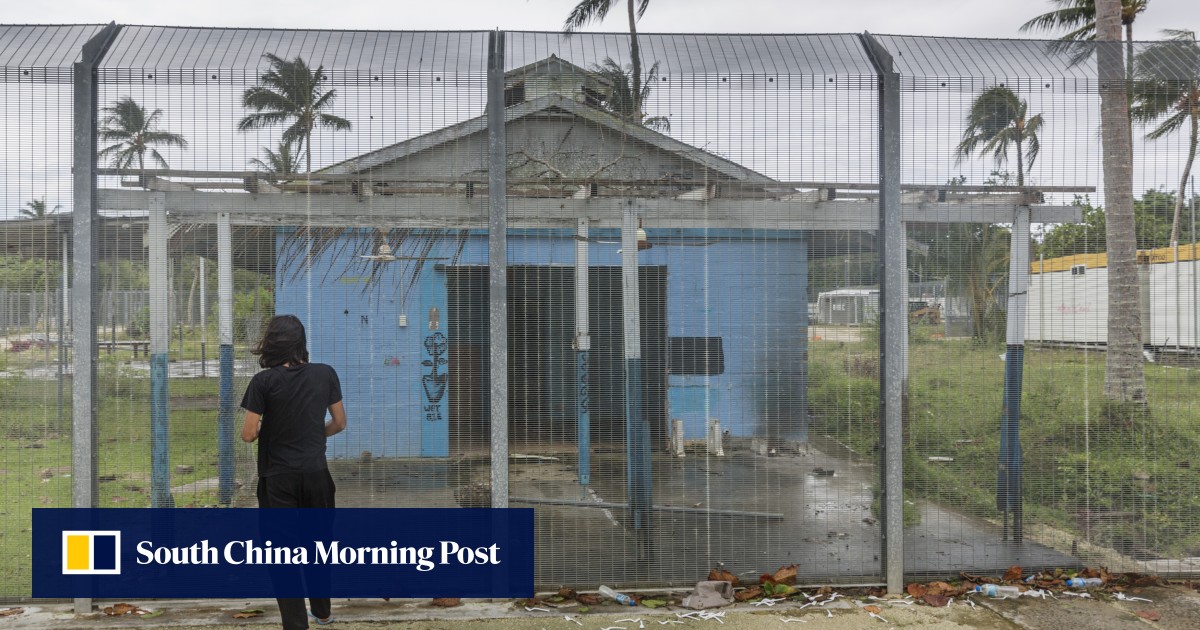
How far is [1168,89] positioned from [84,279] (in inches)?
243

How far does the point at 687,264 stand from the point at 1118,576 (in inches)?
120

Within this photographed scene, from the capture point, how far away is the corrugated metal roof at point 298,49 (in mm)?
4449

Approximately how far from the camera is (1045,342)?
15.9 feet

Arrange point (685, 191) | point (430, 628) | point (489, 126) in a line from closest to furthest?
point (430, 628), point (489, 126), point (685, 191)

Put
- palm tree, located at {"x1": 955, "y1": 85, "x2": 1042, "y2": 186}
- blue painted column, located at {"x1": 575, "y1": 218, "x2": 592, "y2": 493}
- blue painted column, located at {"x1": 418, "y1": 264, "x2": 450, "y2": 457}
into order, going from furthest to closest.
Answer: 1. palm tree, located at {"x1": 955, "y1": 85, "x2": 1042, "y2": 186}
2. blue painted column, located at {"x1": 575, "y1": 218, "x2": 592, "y2": 493}
3. blue painted column, located at {"x1": 418, "y1": 264, "x2": 450, "y2": 457}

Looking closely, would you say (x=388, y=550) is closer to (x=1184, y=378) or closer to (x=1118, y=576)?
(x=1118, y=576)

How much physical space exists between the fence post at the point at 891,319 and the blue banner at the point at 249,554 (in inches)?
80.0

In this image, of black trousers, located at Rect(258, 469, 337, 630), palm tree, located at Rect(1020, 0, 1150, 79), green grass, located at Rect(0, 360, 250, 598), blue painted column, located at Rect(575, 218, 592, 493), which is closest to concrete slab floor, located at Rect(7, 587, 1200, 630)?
black trousers, located at Rect(258, 469, 337, 630)

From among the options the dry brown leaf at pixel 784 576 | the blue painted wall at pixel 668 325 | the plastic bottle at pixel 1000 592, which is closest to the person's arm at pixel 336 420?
the blue painted wall at pixel 668 325

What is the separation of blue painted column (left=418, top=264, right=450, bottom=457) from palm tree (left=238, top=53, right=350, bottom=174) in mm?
959

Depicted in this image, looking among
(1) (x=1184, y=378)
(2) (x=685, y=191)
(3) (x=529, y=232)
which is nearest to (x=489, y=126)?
(3) (x=529, y=232)

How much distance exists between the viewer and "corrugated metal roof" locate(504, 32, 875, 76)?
464 cm

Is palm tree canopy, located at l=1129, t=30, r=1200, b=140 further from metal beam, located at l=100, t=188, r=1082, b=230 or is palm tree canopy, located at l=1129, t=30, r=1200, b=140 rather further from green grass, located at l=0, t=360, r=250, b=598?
green grass, located at l=0, t=360, r=250, b=598

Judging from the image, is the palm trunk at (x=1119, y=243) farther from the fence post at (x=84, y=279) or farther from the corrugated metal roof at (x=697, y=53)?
the fence post at (x=84, y=279)
